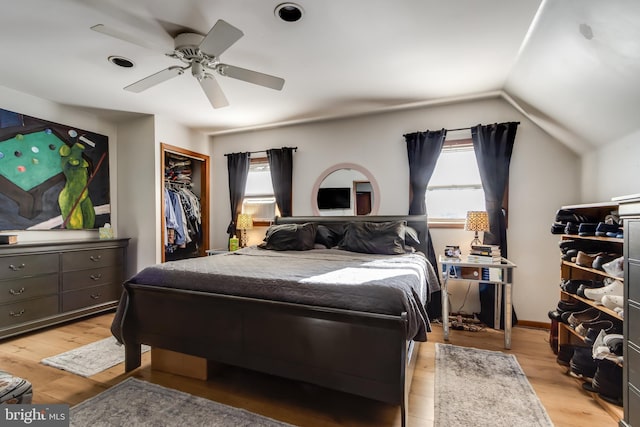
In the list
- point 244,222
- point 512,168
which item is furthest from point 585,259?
point 244,222

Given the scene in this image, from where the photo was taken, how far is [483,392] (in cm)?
192

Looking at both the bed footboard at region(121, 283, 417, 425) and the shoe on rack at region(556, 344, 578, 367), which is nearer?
the bed footboard at region(121, 283, 417, 425)

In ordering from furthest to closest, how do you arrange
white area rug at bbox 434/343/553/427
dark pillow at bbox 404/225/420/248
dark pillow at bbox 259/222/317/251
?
1. dark pillow at bbox 259/222/317/251
2. dark pillow at bbox 404/225/420/248
3. white area rug at bbox 434/343/553/427

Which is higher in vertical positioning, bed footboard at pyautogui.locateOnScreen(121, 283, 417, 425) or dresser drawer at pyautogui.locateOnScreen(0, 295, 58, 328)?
bed footboard at pyautogui.locateOnScreen(121, 283, 417, 425)

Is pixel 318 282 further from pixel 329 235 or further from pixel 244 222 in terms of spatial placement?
pixel 244 222

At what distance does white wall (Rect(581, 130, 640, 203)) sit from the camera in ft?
6.97

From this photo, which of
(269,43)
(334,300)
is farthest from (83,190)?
(334,300)

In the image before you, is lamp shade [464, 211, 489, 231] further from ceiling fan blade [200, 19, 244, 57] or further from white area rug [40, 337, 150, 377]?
white area rug [40, 337, 150, 377]

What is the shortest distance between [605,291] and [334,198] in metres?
2.75

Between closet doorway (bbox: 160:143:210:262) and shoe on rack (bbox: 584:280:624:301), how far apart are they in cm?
451

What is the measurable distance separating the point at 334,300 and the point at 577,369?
1.87m

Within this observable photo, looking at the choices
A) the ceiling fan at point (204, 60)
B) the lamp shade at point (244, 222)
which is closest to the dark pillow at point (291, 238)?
the lamp shade at point (244, 222)

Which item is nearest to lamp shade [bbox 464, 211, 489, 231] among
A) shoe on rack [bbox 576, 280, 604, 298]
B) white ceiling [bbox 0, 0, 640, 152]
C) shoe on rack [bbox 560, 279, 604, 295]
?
shoe on rack [bbox 560, 279, 604, 295]

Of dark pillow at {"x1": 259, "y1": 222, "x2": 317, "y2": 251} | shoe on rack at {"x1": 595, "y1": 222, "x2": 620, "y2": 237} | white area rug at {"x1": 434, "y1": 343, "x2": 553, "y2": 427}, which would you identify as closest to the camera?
white area rug at {"x1": 434, "y1": 343, "x2": 553, "y2": 427}
